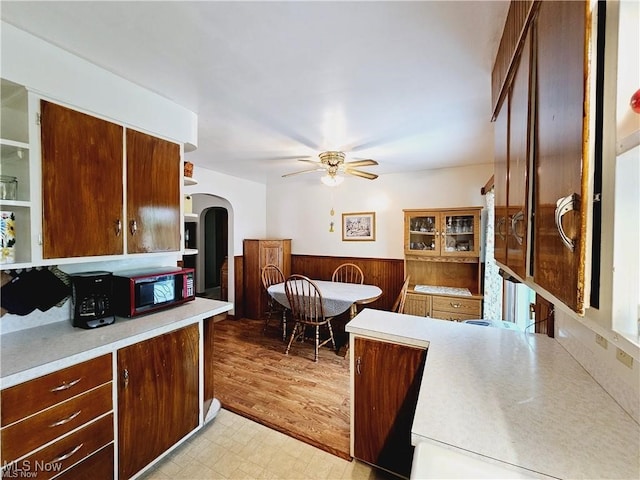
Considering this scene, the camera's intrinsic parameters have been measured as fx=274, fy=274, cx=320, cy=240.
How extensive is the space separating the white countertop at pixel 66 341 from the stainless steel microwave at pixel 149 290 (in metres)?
0.07

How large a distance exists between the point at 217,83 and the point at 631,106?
187 centimetres

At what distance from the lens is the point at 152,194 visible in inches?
75.2

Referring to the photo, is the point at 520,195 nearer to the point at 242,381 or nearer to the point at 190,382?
the point at 190,382

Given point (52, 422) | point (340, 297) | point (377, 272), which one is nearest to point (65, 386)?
point (52, 422)

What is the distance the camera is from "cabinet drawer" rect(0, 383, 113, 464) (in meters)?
1.13

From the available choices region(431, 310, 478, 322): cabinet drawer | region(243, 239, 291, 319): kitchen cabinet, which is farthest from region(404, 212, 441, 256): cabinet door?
region(243, 239, 291, 319): kitchen cabinet

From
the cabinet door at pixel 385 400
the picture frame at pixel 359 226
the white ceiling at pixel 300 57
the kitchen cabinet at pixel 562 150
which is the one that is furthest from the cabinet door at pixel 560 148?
the picture frame at pixel 359 226

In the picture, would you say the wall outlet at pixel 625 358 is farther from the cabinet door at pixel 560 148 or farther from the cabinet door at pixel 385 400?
the cabinet door at pixel 385 400

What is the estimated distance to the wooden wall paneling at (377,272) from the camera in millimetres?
4184

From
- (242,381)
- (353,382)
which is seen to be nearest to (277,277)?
(242,381)

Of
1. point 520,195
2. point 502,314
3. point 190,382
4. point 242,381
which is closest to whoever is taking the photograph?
point 520,195

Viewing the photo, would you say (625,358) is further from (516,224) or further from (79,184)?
(79,184)

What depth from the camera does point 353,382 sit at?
1.65 m

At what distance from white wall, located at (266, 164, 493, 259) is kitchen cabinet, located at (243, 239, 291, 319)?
560 millimetres
